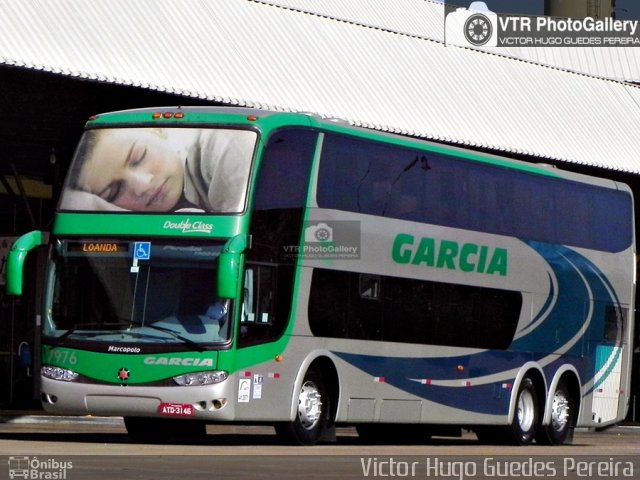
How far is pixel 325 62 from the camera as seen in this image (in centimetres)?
3209

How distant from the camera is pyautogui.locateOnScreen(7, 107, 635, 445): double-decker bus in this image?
1970 centimetres

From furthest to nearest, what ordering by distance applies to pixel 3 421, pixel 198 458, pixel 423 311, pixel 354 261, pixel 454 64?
pixel 454 64
pixel 3 421
pixel 423 311
pixel 354 261
pixel 198 458

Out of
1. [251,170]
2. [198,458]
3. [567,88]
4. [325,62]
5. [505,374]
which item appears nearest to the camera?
[198,458]

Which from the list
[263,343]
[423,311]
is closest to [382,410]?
[423,311]

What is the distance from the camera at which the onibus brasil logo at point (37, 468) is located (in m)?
12.9

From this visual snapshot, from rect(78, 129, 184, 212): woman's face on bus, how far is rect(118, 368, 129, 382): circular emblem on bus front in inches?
72.4

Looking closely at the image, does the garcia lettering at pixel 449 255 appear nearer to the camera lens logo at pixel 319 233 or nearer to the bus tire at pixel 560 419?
the camera lens logo at pixel 319 233

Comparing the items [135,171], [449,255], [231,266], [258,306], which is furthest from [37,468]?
[449,255]

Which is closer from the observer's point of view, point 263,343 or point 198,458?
point 198,458

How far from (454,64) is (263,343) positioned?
57.1 feet

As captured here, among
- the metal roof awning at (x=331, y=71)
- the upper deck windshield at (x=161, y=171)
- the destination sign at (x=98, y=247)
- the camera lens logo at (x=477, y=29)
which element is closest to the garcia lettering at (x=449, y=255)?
the upper deck windshield at (x=161, y=171)

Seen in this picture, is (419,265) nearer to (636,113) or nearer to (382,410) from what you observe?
(382,410)

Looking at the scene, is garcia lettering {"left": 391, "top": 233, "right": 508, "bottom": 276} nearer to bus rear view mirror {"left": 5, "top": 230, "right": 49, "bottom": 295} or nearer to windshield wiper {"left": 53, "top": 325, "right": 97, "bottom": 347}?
windshield wiper {"left": 53, "top": 325, "right": 97, "bottom": 347}

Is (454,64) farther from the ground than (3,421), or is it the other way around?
(454,64)
